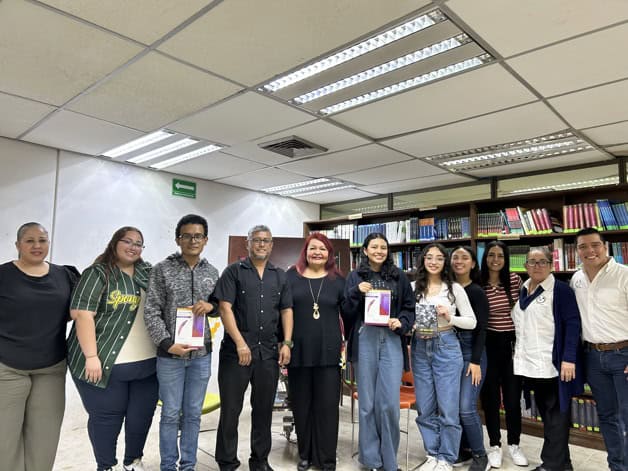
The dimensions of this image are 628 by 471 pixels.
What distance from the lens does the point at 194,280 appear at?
8.16 ft

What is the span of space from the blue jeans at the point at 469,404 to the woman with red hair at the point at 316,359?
0.84 metres

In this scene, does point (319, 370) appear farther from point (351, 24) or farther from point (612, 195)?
point (612, 195)

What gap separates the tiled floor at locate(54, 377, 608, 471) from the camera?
292 cm

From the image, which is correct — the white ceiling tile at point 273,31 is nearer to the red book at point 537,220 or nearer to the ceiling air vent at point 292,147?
the ceiling air vent at point 292,147

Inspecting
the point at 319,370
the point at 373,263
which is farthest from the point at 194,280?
the point at 373,263

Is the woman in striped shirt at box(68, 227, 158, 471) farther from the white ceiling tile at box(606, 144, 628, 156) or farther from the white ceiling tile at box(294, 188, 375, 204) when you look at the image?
the white ceiling tile at box(606, 144, 628, 156)

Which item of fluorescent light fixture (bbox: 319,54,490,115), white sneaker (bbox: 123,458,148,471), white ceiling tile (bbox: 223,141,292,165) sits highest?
fluorescent light fixture (bbox: 319,54,490,115)

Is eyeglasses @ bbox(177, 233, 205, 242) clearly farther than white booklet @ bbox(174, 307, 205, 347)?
Yes

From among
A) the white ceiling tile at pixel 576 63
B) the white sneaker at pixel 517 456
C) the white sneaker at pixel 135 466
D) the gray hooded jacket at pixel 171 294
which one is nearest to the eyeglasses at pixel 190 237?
the gray hooded jacket at pixel 171 294

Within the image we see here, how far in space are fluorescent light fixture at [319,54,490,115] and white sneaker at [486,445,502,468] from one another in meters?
2.57

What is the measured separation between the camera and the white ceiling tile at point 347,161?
3.95 meters

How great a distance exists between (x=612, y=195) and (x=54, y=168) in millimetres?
5138

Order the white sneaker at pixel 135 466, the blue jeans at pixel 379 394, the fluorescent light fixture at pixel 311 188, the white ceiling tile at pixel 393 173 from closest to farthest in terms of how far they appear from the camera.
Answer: the white sneaker at pixel 135 466
the blue jeans at pixel 379 394
the white ceiling tile at pixel 393 173
the fluorescent light fixture at pixel 311 188

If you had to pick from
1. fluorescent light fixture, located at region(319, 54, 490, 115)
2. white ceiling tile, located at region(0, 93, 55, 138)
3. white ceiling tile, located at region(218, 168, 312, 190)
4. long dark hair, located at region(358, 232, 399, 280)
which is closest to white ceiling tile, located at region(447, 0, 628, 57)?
A: fluorescent light fixture, located at region(319, 54, 490, 115)
